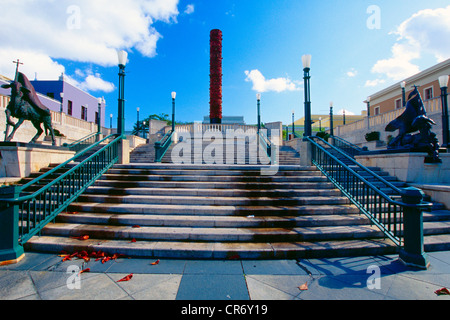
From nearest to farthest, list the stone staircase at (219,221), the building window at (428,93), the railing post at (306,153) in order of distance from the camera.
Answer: the stone staircase at (219,221)
the railing post at (306,153)
the building window at (428,93)

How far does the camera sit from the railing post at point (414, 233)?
3.41 meters

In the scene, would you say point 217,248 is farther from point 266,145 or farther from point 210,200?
point 266,145

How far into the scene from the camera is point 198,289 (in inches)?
109

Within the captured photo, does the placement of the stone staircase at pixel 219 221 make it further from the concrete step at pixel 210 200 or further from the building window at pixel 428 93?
the building window at pixel 428 93

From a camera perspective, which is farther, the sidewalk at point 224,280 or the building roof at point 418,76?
the building roof at point 418,76

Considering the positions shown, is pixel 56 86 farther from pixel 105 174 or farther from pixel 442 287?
pixel 442 287

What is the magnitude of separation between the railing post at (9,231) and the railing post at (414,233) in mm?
6887

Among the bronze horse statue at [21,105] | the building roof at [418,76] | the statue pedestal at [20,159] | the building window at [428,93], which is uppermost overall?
the building roof at [418,76]

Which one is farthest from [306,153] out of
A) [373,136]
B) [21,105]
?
[373,136]

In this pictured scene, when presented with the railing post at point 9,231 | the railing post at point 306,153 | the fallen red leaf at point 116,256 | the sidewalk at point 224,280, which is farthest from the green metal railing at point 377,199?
the railing post at point 9,231

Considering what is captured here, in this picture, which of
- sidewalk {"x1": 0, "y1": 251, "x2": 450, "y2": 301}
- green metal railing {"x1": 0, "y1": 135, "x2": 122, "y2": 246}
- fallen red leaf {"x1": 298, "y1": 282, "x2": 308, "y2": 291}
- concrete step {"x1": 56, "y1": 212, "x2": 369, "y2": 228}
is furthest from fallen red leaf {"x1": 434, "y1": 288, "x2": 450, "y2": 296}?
green metal railing {"x1": 0, "y1": 135, "x2": 122, "y2": 246}

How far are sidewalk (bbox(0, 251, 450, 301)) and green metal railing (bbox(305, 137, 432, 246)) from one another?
0.89m

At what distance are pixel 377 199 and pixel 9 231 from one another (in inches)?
339
